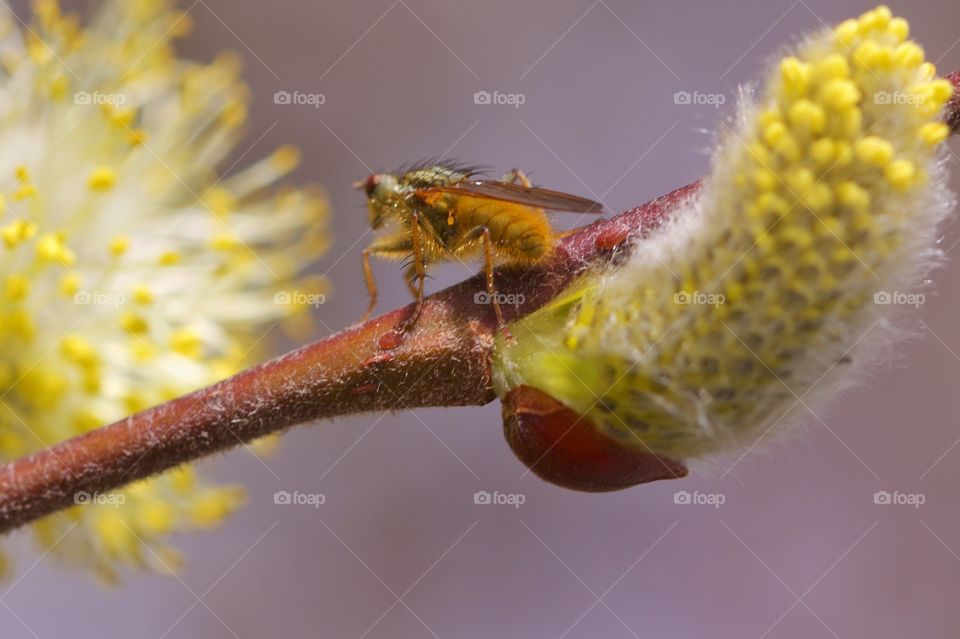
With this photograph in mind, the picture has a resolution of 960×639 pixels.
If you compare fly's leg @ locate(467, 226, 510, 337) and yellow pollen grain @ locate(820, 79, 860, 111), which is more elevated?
yellow pollen grain @ locate(820, 79, 860, 111)

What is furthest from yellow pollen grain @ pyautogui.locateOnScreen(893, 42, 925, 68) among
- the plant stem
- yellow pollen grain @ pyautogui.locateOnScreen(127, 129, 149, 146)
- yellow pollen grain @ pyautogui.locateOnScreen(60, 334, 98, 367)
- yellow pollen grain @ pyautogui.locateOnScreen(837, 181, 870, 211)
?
yellow pollen grain @ pyautogui.locateOnScreen(127, 129, 149, 146)

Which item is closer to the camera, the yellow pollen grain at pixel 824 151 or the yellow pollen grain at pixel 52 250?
the yellow pollen grain at pixel 824 151

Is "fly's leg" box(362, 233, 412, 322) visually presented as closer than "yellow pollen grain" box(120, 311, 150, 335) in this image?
Yes

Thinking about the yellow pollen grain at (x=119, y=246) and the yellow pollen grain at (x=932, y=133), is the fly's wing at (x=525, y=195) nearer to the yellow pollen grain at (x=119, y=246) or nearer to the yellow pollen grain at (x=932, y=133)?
the yellow pollen grain at (x=932, y=133)

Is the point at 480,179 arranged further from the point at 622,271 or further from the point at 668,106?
the point at 668,106

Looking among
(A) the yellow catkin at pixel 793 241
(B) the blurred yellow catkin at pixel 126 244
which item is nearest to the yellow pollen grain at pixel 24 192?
(B) the blurred yellow catkin at pixel 126 244

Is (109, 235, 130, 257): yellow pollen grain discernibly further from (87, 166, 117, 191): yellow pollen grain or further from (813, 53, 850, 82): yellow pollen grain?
(813, 53, 850, 82): yellow pollen grain

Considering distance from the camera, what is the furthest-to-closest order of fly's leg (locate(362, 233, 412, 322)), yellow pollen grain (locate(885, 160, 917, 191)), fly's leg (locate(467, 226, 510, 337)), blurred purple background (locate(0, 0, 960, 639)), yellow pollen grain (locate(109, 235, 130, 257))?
blurred purple background (locate(0, 0, 960, 639)) → yellow pollen grain (locate(109, 235, 130, 257)) → fly's leg (locate(362, 233, 412, 322)) → fly's leg (locate(467, 226, 510, 337)) → yellow pollen grain (locate(885, 160, 917, 191))
